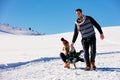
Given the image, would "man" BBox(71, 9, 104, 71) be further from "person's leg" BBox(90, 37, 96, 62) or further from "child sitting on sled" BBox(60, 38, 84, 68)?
"child sitting on sled" BBox(60, 38, 84, 68)

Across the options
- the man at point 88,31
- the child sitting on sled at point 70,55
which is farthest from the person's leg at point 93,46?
the child sitting on sled at point 70,55

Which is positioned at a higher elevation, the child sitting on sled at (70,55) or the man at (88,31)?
the man at (88,31)

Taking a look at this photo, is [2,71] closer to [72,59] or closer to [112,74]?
[72,59]

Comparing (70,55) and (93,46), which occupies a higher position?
(93,46)

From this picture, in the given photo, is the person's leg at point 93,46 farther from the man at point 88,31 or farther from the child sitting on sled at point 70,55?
the child sitting on sled at point 70,55

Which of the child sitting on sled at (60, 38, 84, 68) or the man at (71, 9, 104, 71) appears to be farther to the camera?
the child sitting on sled at (60, 38, 84, 68)

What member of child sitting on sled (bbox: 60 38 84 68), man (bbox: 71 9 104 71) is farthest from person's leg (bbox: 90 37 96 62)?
child sitting on sled (bbox: 60 38 84 68)

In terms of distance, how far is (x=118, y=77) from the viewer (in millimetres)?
9578

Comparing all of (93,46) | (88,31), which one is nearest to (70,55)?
(93,46)

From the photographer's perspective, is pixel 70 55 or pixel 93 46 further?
pixel 70 55

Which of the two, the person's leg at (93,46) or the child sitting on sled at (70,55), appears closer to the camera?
the person's leg at (93,46)

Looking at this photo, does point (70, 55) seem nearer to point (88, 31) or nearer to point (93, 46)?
point (93, 46)

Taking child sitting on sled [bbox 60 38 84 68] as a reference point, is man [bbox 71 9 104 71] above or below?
above

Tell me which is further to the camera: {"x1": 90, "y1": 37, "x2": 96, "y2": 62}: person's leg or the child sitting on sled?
the child sitting on sled
